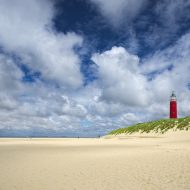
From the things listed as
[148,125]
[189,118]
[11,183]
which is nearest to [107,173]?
[11,183]

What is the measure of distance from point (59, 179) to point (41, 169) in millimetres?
2624

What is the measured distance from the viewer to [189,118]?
37.7 metres

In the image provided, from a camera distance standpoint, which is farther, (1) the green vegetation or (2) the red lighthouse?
(2) the red lighthouse

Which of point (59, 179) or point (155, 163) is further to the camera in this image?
point (155, 163)

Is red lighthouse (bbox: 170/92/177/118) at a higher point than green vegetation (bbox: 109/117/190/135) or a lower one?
higher

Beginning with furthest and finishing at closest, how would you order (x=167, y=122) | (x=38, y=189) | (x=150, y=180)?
(x=167, y=122)
(x=150, y=180)
(x=38, y=189)

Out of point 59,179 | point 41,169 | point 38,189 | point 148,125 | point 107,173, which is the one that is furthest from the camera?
point 148,125

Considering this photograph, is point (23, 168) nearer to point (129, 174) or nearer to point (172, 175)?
point (129, 174)

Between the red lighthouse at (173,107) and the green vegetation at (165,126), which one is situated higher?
the red lighthouse at (173,107)

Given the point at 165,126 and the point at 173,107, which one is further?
the point at 173,107

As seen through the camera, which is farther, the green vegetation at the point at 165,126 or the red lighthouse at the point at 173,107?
the red lighthouse at the point at 173,107

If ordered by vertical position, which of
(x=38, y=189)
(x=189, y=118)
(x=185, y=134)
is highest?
(x=189, y=118)

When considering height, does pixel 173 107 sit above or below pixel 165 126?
above

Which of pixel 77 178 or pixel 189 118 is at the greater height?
pixel 189 118
